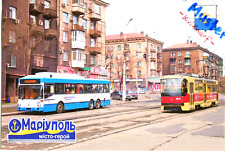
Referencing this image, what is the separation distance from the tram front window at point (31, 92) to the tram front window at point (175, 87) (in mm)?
9046

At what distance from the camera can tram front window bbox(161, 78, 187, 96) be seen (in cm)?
2222

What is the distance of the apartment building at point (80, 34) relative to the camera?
42.1 m

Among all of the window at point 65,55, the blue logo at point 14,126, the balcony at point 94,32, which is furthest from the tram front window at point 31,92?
the balcony at point 94,32

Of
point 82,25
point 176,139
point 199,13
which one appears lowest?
point 176,139

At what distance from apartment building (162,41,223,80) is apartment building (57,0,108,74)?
51464 mm

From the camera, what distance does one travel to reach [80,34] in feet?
147

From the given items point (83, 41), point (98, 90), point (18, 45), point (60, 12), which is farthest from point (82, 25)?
point (98, 90)

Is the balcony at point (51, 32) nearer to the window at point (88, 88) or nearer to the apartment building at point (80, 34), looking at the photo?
the apartment building at point (80, 34)

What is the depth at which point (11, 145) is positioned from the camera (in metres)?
9.71

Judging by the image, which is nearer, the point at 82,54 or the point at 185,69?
the point at 82,54

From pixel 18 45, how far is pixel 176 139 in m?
26.1

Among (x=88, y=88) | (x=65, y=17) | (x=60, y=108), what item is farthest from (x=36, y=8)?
(x=60, y=108)

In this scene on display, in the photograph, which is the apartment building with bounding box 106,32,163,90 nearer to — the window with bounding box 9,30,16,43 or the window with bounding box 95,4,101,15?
the window with bounding box 95,4,101,15

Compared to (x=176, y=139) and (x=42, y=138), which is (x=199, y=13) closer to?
(x=176, y=139)
